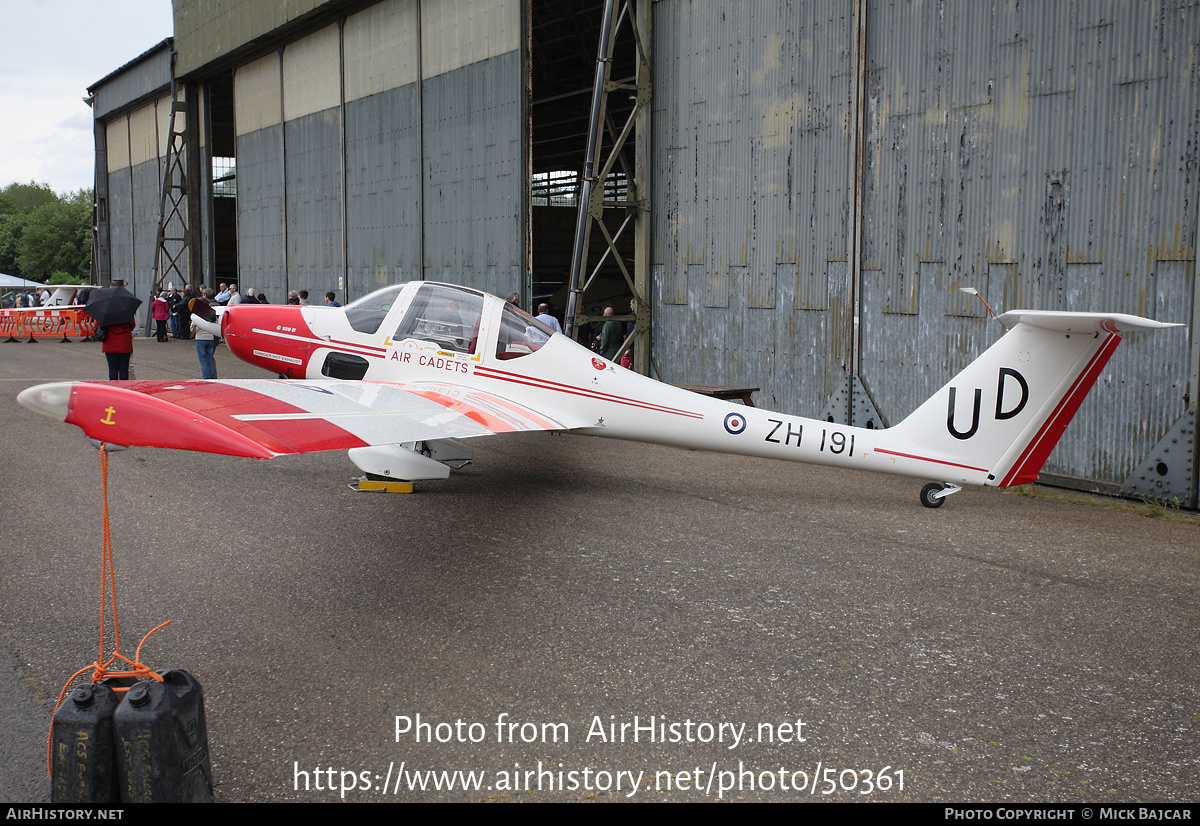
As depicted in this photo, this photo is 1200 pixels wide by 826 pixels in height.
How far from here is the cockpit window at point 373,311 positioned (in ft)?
30.6

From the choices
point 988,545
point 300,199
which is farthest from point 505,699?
point 300,199

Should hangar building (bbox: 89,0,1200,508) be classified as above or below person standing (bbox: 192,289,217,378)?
above

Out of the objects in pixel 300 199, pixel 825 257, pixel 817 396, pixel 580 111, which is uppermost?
pixel 580 111

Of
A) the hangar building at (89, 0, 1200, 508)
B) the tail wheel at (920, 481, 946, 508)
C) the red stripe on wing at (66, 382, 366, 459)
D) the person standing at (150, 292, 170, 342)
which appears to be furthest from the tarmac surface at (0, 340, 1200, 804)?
the person standing at (150, 292, 170, 342)

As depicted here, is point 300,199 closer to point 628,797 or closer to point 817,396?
point 817,396

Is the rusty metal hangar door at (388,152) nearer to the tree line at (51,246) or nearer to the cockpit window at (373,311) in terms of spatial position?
the cockpit window at (373,311)

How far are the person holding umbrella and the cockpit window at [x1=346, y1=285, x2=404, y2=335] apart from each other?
550 centimetres

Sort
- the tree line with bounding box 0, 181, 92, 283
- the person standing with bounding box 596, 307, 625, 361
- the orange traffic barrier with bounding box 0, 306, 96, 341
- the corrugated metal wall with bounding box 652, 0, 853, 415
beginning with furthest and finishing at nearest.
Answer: the tree line with bounding box 0, 181, 92, 283 < the orange traffic barrier with bounding box 0, 306, 96, 341 < the person standing with bounding box 596, 307, 625, 361 < the corrugated metal wall with bounding box 652, 0, 853, 415

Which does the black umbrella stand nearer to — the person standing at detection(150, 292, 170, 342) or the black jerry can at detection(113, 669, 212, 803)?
the black jerry can at detection(113, 669, 212, 803)

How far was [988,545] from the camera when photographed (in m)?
7.32

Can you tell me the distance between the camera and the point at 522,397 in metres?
8.98

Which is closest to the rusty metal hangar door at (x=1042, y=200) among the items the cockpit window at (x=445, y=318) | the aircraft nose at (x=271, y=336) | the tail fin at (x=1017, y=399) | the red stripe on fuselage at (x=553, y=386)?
the tail fin at (x=1017, y=399)

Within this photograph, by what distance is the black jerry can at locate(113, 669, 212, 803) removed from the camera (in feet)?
10.1
